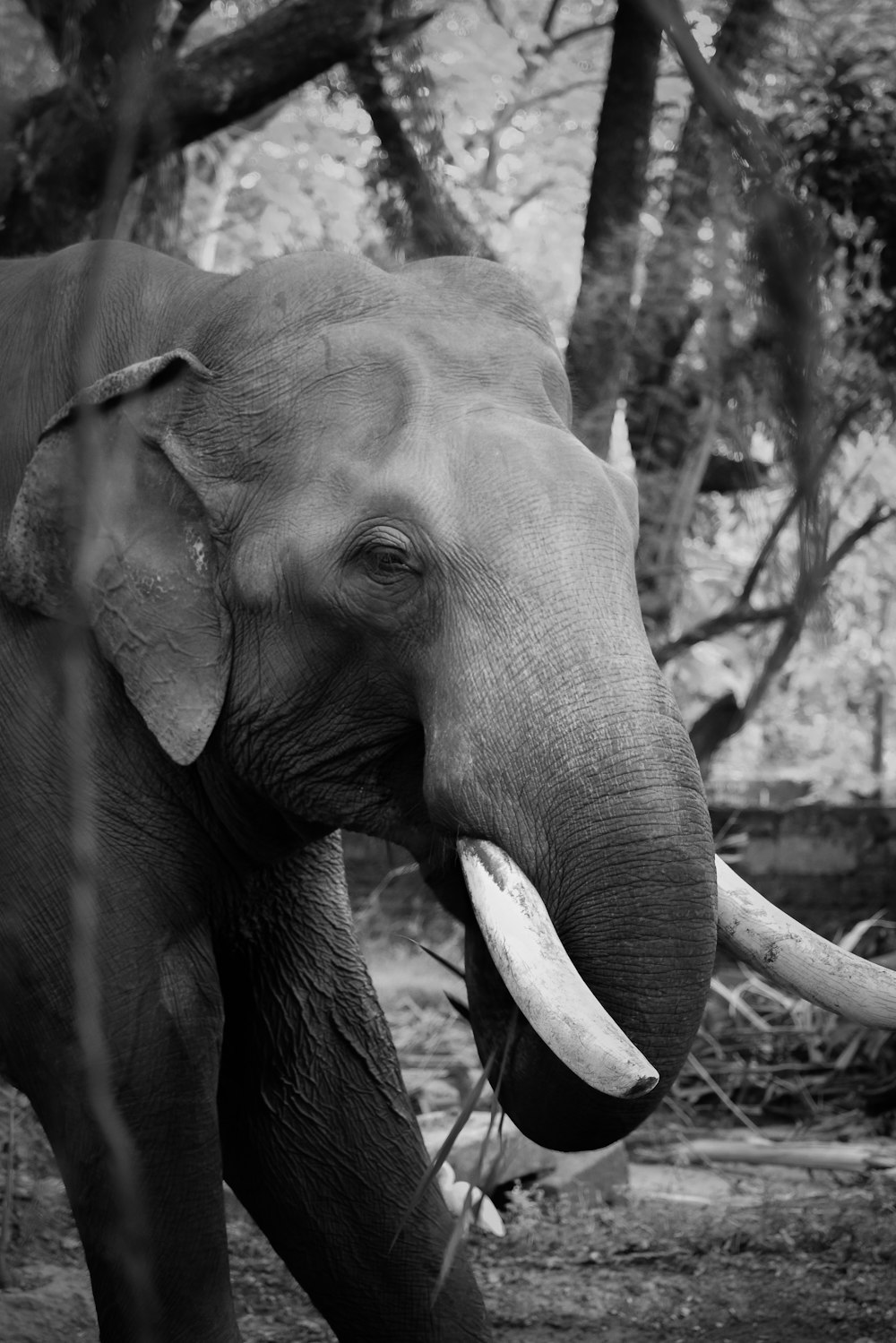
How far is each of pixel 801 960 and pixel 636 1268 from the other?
249cm

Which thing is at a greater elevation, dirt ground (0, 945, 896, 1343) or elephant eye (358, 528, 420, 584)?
elephant eye (358, 528, 420, 584)

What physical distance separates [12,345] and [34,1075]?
137 centimetres

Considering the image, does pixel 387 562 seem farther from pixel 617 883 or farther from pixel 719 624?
pixel 719 624

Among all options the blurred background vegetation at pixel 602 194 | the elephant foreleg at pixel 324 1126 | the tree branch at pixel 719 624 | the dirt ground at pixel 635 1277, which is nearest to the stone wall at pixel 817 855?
the blurred background vegetation at pixel 602 194

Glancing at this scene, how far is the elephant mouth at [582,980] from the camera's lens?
2.18 m

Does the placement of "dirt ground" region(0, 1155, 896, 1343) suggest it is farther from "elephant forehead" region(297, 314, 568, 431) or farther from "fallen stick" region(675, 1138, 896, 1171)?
"elephant forehead" region(297, 314, 568, 431)

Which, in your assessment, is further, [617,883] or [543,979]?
[617,883]

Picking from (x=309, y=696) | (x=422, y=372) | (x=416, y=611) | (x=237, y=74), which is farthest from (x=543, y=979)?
(x=237, y=74)

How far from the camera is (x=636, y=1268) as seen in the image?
472 cm

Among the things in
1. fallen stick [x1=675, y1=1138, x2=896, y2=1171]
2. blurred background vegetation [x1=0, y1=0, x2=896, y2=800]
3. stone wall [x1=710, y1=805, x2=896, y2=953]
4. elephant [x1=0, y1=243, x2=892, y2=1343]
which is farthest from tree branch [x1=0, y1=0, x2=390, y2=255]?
stone wall [x1=710, y1=805, x2=896, y2=953]

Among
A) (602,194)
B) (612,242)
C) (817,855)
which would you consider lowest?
(817,855)

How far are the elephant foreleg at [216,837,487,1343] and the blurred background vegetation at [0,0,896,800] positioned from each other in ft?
4.02

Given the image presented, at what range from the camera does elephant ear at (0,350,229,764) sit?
9.56 feet

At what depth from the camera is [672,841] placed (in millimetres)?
2410
